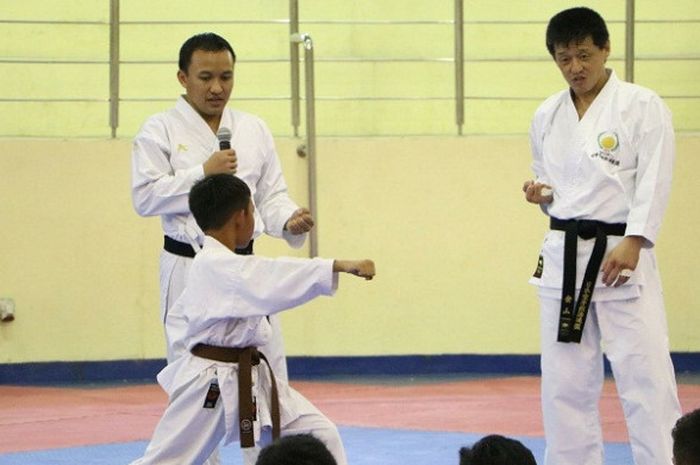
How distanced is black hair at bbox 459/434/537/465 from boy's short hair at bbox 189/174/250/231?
1699mm

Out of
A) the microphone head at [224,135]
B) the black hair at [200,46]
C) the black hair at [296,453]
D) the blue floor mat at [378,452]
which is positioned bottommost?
the blue floor mat at [378,452]

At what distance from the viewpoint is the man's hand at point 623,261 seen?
4.33 m

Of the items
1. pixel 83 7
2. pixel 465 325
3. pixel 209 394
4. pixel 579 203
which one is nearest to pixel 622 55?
pixel 465 325

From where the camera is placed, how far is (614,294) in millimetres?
4426

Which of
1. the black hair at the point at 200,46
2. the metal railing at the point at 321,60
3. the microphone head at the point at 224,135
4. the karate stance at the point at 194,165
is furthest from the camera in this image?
the metal railing at the point at 321,60

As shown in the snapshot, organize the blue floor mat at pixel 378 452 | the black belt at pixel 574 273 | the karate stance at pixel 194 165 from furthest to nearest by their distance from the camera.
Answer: the blue floor mat at pixel 378 452, the karate stance at pixel 194 165, the black belt at pixel 574 273

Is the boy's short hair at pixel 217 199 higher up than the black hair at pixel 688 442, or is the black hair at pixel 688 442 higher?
the boy's short hair at pixel 217 199

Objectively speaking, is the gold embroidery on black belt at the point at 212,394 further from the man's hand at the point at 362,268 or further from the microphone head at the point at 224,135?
the microphone head at the point at 224,135

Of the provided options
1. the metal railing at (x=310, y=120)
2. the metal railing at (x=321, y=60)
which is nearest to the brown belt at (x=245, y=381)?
the metal railing at (x=310, y=120)

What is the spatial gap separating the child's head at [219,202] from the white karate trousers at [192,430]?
46 centimetres

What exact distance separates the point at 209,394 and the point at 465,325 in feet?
14.7

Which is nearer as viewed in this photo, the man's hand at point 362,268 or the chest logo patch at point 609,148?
the man's hand at point 362,268

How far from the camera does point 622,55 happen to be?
8953 millimetres

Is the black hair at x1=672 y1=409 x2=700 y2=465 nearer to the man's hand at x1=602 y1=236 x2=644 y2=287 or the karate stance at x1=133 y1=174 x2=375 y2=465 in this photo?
the karate stance at x1=133 y1=174 x2=375 y2=465
